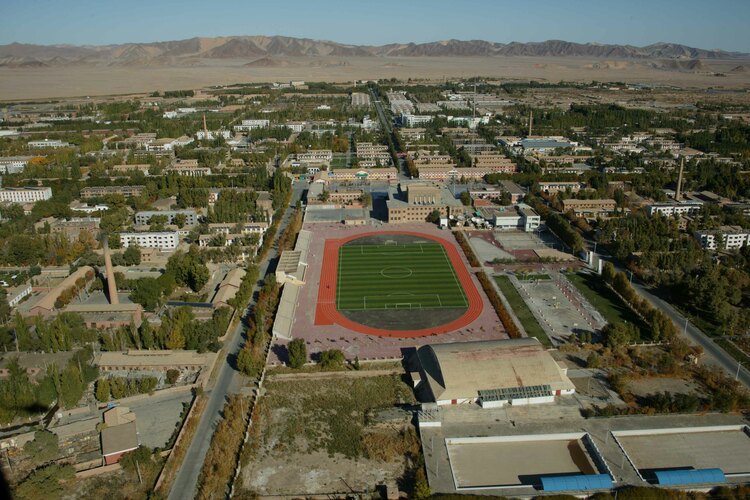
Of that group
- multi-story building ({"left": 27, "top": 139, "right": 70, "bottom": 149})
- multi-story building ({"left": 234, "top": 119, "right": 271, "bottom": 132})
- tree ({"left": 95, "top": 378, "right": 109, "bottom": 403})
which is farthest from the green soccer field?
multi-story building ({"left": 27, "top": 139, "right": 70, "bottom": 149})

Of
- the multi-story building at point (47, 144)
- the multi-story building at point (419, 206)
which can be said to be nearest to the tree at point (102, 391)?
the multi-story building at point (419, 206)

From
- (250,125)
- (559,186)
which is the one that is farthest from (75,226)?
(250,125)

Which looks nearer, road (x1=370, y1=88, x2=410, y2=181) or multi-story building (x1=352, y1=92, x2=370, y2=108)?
road (x1=370, y1=88, x2=410, y2=181)

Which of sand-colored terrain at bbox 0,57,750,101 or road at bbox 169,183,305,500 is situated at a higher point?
sand-colored terrain at bbox 0,57,750,101

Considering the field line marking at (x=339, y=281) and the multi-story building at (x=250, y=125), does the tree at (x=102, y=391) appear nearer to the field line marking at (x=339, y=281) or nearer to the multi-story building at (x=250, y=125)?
the field line marking at (x=339, y=281)

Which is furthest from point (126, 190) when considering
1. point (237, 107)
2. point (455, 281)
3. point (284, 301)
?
point (237, 107)

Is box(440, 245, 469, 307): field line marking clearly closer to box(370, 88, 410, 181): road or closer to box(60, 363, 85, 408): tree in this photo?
box(60, 363, 85, 408): tree

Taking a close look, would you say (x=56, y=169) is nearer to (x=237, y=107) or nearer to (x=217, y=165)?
(x=217, y=165)
